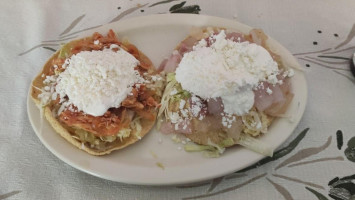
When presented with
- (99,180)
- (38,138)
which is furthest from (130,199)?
(38,138)

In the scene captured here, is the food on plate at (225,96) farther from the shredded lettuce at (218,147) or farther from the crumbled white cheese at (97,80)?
the crumbled white cheese at (97,80)

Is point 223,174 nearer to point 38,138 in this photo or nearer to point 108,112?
point 108,112

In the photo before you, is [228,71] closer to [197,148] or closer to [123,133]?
[197,148]

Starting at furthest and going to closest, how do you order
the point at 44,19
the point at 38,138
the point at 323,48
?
the point at 44,19
the point at 323,48
the point at 38,138

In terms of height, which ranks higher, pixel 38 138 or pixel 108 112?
pixel 108 112

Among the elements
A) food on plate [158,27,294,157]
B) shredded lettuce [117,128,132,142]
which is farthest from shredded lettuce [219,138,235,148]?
shredded lettuce [117,128,132,142]

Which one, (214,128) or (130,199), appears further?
(214,128)

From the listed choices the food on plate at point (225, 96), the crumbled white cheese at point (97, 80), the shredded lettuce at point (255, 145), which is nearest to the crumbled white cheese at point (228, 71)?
the food on plate at point (225, 96)

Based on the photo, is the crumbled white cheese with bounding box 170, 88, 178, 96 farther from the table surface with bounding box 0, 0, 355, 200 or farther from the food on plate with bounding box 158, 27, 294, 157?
the table surface with bounding box 0, 0, 355, 200
